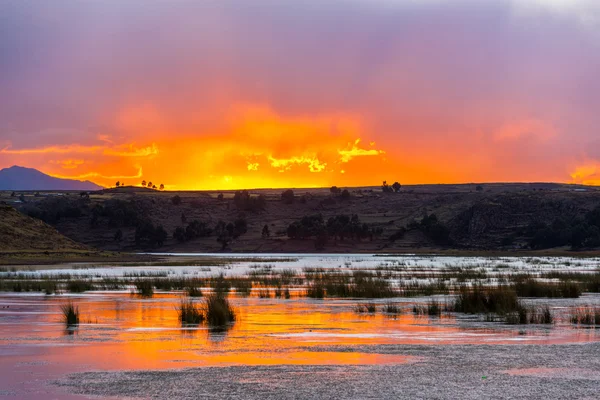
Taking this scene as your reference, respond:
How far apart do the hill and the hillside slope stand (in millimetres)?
39902

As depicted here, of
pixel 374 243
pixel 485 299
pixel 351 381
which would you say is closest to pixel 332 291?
pixel 485 299

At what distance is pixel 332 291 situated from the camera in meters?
41.4

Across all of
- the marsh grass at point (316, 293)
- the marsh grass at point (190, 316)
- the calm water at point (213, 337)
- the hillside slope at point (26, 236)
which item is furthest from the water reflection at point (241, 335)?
the hillside slope at point (26, 236)

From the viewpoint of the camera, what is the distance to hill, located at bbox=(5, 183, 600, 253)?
148m

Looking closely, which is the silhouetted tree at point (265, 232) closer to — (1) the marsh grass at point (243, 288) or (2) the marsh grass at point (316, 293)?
(1) the marsh grass at point (243, 288)

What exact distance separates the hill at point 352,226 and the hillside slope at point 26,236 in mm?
39902

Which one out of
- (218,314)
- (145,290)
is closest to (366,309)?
(218,314)

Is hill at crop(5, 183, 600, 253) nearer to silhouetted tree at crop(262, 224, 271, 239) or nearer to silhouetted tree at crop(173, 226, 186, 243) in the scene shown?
silhouetted tree at crop(173, 226, 186, 243)

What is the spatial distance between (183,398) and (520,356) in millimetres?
8456

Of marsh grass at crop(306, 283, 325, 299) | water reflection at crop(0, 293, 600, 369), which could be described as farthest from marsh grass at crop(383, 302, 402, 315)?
marsh grass at crop(306, 283, 325, 299)

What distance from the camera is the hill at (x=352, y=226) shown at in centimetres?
14750

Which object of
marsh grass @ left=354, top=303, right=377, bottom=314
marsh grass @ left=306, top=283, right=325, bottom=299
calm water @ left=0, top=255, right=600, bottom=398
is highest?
marsh grass @ left=306, top=283, right=325, bottom=299

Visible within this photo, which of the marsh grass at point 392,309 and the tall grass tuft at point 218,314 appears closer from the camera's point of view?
the tall grass tuft at point 218,314

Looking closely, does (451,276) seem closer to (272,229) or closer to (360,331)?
(360,331)
